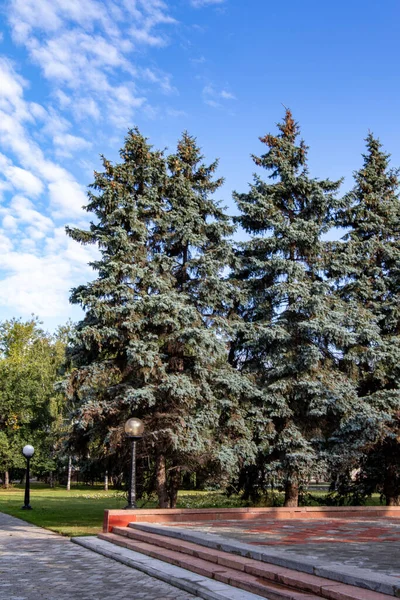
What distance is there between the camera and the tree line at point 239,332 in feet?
46.2

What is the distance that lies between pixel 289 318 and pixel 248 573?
32.9 ft

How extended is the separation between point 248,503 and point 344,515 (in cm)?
354

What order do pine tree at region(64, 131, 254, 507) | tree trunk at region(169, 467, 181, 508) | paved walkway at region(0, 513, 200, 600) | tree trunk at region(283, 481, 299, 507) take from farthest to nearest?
1. tree trunk at region(283, 481, 299, 507)
2. tree trunk at region(169, 467, 181, 508)
3. pine tree at region(64, 131, 254, 507)
4. paved walkway at region(0, 513, 200, 600)

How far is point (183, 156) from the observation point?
1720 centimetres

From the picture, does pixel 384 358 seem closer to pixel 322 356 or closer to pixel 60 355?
pixel 322 356

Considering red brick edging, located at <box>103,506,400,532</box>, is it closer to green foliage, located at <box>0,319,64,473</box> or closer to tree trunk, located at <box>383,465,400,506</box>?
tree trunk, located at <box>383,465,400,506</box>

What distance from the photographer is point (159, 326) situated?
Answer: 14516 millimetres

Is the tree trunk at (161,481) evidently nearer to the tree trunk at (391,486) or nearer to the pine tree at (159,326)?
the pine tree at (159,326)

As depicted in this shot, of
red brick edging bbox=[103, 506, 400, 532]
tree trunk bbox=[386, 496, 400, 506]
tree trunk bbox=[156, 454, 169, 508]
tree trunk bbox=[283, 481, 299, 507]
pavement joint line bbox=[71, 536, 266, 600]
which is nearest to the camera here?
pavement joint line bbox=[71, 536, 266, 600]

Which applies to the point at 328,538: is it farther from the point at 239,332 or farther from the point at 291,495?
the point at 239,332

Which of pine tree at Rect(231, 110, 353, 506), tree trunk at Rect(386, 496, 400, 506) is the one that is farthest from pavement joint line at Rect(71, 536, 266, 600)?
tree trunk at Rect(386, 496, 400, 506)

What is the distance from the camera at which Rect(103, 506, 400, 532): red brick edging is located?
11453mm

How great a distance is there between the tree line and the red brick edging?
1362 mm

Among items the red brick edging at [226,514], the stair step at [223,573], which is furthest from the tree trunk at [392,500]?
the stair step at [223,573]
